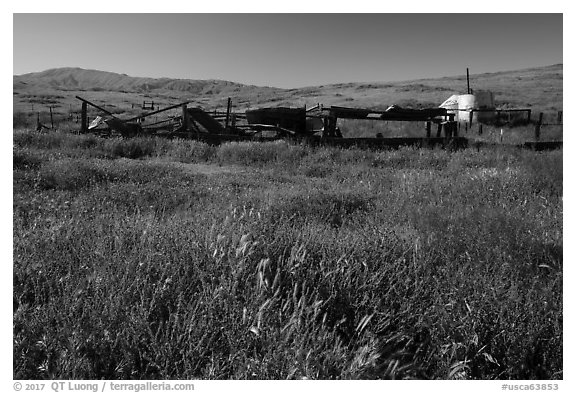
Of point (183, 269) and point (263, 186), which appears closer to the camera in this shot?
point (183, 269)

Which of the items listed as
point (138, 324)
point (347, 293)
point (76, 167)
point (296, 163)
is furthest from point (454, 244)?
point (296, 163)

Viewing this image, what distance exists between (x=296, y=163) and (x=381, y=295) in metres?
10.1

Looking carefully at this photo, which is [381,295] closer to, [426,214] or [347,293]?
[347,293]

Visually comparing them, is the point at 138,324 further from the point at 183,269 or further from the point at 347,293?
the point at 347,293

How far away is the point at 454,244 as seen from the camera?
4.05 metres

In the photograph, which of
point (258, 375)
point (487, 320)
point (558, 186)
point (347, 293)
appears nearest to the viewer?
point (258, 375)

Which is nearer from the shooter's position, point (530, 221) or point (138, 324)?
point (138, 324)

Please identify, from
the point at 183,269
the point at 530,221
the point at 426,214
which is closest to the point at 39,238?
the point at 183,269

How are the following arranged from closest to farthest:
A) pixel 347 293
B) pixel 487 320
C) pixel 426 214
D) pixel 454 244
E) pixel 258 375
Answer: pixel 258 375 → pixel 487 320 → pixel 347 293 → pixel 454 244 → pixel 426 214

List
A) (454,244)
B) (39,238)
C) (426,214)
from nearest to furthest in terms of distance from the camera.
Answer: (39,238), (454,244), (426,214)

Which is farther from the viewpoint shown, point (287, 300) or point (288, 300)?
point (287, 300)

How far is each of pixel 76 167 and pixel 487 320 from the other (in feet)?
29.5
